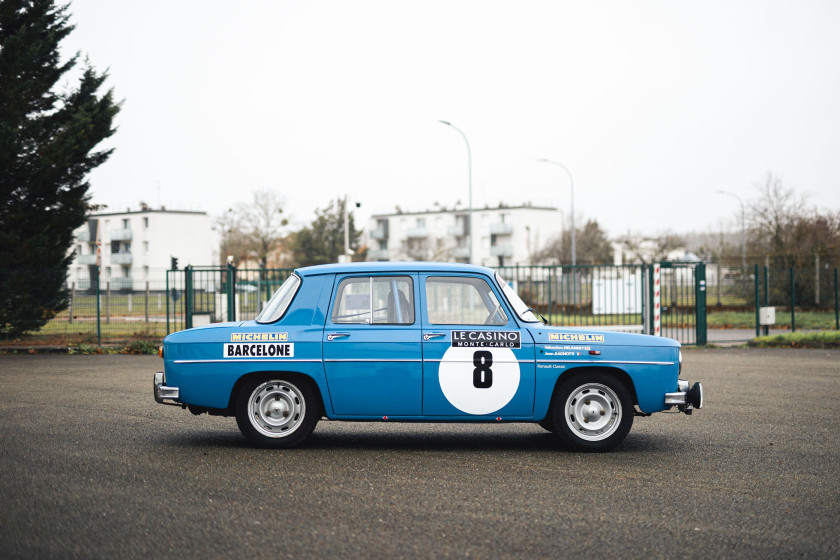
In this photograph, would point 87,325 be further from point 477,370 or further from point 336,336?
point 477,370

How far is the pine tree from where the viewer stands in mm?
21891

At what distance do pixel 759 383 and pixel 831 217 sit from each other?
26954mm

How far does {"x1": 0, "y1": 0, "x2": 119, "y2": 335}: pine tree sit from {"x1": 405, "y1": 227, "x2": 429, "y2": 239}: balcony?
233 ft

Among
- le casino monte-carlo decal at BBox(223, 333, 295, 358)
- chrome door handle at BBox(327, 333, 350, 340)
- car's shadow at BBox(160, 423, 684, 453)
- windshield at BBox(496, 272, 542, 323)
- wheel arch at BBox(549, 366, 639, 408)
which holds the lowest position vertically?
car's shadow at BBox(160, 423, 684, 453)

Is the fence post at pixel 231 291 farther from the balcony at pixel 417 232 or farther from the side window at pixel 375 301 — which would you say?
the balcony at pixel 417 232

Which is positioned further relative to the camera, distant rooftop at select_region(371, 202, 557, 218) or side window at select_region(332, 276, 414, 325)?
distant rooftop at select_region(371, 202, 557, 218)

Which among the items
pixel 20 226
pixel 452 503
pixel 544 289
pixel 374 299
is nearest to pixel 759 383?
pixel 374 299

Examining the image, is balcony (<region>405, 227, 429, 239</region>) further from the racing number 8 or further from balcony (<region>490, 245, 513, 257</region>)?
the racing number 8

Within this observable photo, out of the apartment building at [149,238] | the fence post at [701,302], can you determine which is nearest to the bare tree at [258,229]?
the apartment building at [149,238]

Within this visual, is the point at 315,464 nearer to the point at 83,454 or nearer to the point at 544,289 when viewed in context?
the point at 83,454

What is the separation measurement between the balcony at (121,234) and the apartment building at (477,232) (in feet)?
85.3

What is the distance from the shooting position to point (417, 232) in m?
95.0

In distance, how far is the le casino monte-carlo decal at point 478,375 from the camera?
25.5 feet

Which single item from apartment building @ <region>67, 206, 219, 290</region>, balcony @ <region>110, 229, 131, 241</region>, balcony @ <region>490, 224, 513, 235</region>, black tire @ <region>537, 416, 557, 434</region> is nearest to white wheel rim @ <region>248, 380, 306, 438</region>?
black tire @ <region>537, 416, 557, 434</region>
